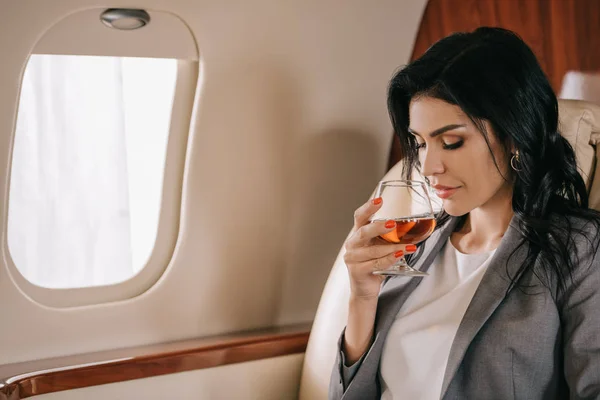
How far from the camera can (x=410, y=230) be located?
1.43m

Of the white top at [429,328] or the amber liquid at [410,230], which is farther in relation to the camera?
the white top at [429,328]

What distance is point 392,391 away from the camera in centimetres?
168

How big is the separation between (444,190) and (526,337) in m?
0.34

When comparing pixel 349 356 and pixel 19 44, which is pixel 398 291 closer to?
pixel 349 356

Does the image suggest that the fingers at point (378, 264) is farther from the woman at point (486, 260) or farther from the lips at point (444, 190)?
the lips at point (444, 190)

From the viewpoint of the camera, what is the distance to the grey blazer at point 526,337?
1.40 meters

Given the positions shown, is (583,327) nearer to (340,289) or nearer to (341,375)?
(341,375)

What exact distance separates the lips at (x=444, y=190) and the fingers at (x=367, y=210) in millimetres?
199

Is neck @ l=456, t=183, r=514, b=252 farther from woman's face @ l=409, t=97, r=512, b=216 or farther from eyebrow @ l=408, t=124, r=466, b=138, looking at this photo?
eyebrow @ l=408, t=124, r=466, b=138

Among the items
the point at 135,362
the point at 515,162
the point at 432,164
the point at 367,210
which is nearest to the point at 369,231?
the point at 367,210

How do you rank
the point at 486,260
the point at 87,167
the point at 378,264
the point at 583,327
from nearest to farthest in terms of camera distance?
1. the point at 583,327
2. the point at 378,264
3. the point at 486,260
4. the point at 87,167

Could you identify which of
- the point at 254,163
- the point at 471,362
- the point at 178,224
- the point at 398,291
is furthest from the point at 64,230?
the point at 471,362

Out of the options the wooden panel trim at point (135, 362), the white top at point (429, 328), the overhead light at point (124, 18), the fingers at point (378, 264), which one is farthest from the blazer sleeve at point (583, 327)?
the overhead light at point (124, 18)

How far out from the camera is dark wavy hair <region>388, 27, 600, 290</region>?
152 centimetres
